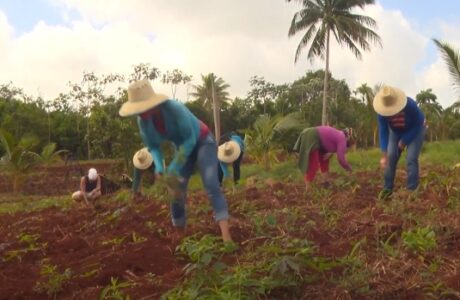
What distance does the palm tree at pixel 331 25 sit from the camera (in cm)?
2691

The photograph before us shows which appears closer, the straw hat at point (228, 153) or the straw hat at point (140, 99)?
the straw hat at point (140, 99)

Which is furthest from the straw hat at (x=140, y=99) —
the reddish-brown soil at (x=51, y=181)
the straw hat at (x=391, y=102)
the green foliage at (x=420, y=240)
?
the reddish-brown soil at (x=51, y=181)

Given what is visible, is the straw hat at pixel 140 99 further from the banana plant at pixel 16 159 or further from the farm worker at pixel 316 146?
the banana plant at pixel 16 159

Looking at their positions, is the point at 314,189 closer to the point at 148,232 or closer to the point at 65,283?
the point at 148,232

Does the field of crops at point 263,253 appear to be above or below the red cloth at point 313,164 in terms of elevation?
below

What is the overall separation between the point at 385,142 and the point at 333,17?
22.3m

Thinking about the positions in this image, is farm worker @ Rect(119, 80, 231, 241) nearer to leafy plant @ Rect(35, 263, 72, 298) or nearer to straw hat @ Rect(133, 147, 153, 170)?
leafy plant @ Rect(35, 263, 72, 298)

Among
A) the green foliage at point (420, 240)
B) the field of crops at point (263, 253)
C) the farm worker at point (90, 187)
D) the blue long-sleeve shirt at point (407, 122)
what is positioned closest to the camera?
the field of crops at point (263, 253)

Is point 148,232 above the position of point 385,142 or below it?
below

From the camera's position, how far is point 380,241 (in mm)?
3658

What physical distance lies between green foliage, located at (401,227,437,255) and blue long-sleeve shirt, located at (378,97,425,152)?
2.20 meters

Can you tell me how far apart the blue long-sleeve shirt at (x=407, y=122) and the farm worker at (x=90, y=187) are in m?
4.79

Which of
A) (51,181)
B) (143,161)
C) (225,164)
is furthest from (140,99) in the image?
(51,181)

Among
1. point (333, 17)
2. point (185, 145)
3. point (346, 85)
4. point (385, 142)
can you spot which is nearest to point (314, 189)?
point (385, 142)
